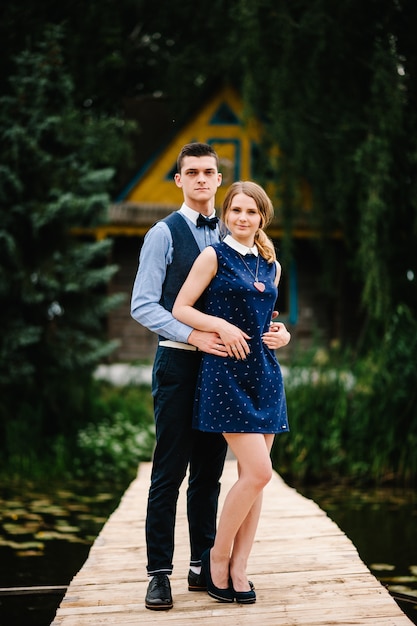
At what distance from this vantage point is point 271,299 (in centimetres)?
315

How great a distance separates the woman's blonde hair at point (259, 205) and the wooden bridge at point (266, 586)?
4.41 feet

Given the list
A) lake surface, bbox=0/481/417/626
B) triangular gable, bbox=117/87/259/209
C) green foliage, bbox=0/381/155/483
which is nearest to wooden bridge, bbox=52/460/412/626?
lake surface, bbox=0/481/417/626

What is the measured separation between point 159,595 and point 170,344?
37.6 inches

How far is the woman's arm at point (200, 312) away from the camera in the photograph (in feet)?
9.89

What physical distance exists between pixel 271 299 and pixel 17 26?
8.52 metres

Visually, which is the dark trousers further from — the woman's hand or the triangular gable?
the triangular gable

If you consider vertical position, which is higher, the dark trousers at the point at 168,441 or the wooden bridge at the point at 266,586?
the dark trousers at the point at 168,441

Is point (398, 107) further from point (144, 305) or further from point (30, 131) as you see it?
point (144, 305)

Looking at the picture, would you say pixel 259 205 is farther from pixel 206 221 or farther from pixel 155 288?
pixel 155 288

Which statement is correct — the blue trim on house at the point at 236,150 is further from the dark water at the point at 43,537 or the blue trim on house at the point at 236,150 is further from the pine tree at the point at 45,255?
the dark water at the point at 43,537

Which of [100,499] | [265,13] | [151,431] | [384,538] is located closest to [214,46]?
[265,13]

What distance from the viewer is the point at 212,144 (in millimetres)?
16094

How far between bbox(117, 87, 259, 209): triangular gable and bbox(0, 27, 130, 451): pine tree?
6674 mm

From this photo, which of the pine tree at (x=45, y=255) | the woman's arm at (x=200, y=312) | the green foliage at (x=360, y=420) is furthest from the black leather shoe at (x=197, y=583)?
the pine tree at (x=45, y=255)
